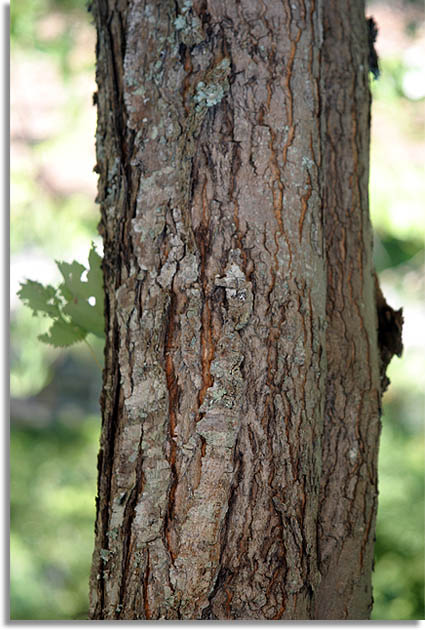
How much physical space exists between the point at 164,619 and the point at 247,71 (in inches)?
24.8

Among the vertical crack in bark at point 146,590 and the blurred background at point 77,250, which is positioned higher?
the blurred background at point 77,250

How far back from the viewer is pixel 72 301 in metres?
0.82

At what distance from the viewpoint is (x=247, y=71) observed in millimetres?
659

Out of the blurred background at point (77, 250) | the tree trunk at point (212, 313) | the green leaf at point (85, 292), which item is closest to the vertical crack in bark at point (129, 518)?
the tree trunk at point (212, 313)

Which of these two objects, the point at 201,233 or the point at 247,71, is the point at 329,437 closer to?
the point at 201,233

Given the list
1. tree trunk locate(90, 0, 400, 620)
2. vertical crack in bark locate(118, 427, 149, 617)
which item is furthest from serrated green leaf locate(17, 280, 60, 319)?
vertical crack in bark locate(118, 427, 149, 617)

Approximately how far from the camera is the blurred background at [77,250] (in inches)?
86.0

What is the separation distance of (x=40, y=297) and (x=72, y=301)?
0.05 m

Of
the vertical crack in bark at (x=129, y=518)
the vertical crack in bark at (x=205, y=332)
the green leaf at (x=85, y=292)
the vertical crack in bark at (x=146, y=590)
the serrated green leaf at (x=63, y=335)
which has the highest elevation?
the green leaf at (x=85, y=292)

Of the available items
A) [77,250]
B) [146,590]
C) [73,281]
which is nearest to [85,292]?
[73,281]

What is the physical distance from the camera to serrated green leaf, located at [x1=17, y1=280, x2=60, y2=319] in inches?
32.5

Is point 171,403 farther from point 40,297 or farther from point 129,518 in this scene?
point 40,297

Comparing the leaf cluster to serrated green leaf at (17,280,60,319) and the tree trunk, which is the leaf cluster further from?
the tree trunk

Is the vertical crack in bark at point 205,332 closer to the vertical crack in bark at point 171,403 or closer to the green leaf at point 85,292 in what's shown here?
the vertical crack in bark at point 171,403
